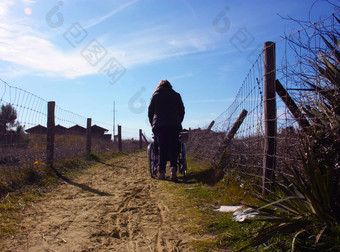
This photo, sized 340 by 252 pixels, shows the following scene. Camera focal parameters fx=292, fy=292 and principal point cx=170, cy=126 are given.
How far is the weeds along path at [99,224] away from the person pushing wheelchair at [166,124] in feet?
4.32

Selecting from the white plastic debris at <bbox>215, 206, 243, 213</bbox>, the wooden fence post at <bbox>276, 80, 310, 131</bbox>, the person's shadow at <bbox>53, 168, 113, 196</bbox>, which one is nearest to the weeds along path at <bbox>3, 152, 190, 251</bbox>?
the person's shadow at <bbox>53, 168, 113, 196</bbox>

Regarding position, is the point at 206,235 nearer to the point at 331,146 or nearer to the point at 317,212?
the point at 317,212

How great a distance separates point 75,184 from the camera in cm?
548

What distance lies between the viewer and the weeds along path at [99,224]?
8.01 ft

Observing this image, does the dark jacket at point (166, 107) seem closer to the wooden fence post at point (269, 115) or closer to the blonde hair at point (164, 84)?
the blonde hair at point (164, 84)

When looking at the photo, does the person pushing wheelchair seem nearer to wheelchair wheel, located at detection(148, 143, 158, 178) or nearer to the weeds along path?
wheelchair wheel, located at detection(148, 143, 158, 178)

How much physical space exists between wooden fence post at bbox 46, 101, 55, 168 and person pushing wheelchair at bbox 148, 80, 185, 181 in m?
2.58

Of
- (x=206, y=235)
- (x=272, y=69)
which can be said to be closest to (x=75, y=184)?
(x=206, y=235)

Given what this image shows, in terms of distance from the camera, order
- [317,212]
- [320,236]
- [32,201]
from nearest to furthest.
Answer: [320,236]
[317,212]
[32,201]

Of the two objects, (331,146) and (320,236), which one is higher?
(331,146)

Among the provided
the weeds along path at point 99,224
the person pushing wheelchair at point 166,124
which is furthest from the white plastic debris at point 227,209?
the person pushing wheelchair at point 166,124

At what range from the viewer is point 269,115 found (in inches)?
131

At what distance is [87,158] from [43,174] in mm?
4351

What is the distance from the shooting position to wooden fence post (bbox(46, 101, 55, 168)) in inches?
266
